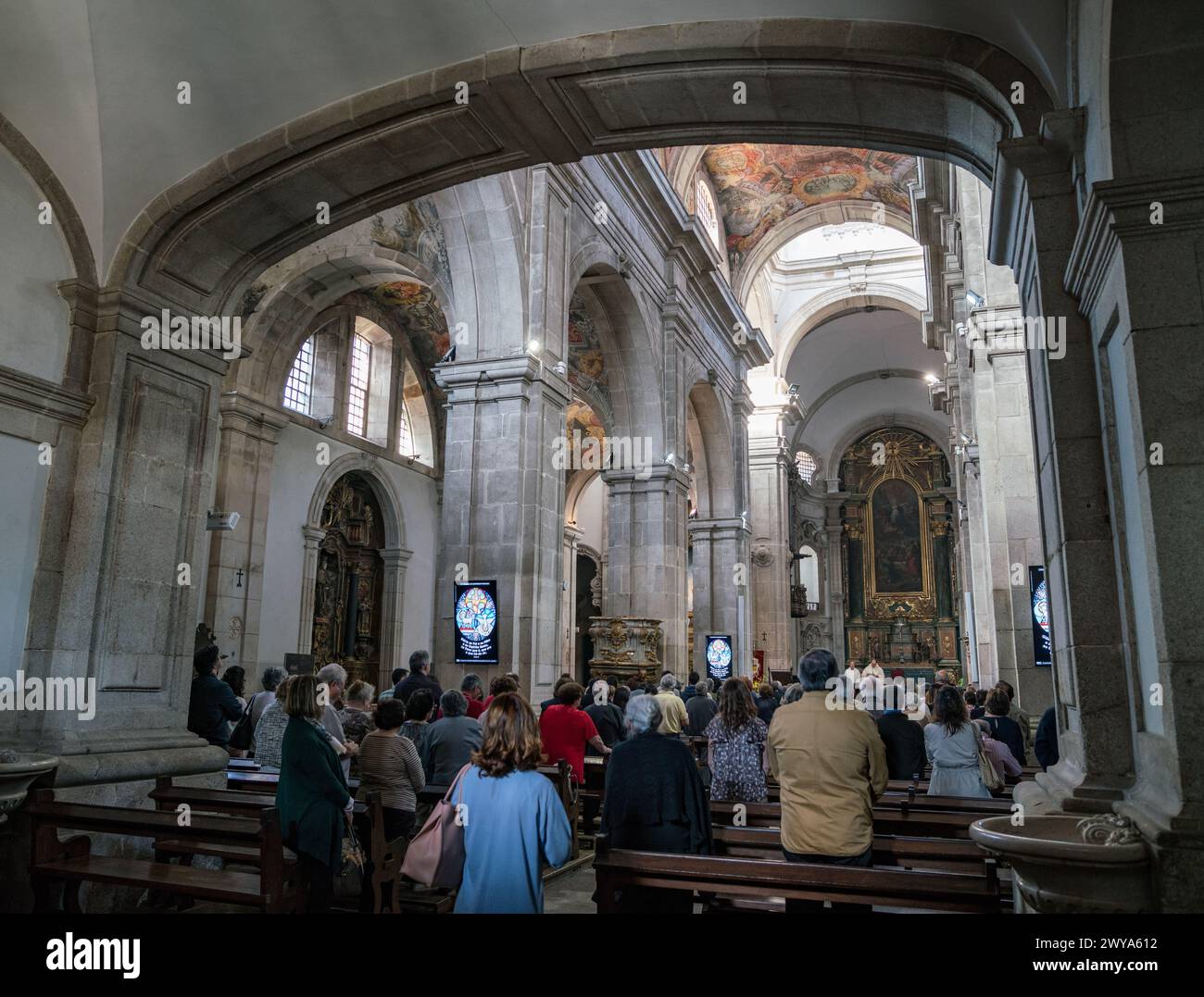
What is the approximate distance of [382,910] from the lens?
495cm

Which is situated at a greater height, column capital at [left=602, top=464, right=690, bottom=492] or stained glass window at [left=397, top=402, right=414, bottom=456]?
stained glass window at [left=397, top=402, right=414, bottom=456]

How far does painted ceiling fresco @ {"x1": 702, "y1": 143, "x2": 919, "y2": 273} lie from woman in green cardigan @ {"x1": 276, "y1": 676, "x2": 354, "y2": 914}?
1763 centimetres

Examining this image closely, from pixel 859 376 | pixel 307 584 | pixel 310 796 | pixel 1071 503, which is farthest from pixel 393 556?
pixel 859 376

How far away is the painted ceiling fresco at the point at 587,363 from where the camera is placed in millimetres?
17500

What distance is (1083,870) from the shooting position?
292 cm

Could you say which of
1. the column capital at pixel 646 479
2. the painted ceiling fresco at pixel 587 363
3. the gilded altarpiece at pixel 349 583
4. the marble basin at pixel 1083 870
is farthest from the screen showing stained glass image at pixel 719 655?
the marble basin at pixel 1083 870

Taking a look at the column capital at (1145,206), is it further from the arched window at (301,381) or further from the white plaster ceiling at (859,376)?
the white plaster ceiling at (859,376)

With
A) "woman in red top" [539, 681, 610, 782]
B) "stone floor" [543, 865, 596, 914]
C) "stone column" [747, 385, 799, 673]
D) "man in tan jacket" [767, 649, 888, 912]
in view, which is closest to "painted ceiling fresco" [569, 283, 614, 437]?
"stone column" [747, 385, 799, 673]

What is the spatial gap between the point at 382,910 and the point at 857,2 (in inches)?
206

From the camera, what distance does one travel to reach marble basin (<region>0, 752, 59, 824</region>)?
4434mm

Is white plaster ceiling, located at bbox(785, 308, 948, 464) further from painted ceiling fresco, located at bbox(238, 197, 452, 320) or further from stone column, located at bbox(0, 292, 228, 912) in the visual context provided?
stone column, located at bbox(0, 292, 228, 912)
